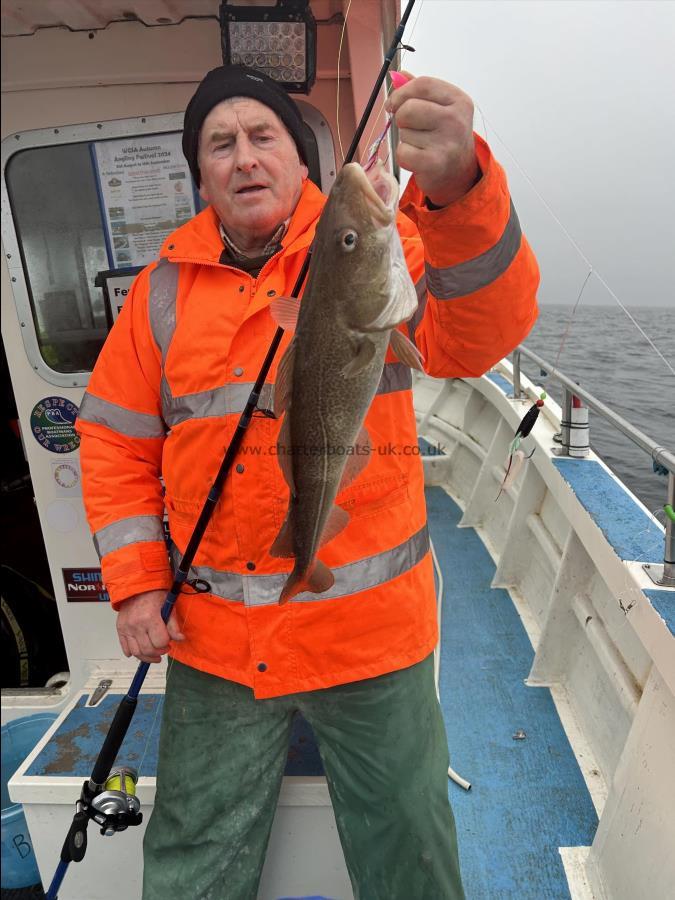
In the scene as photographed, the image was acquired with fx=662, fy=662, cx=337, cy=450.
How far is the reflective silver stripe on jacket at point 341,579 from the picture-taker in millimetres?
1918

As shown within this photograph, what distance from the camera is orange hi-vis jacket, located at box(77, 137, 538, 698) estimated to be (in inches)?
75.2

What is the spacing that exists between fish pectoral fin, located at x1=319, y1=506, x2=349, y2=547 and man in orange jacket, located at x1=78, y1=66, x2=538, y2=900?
0.94ft

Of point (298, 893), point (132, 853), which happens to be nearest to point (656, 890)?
point (298, 893)

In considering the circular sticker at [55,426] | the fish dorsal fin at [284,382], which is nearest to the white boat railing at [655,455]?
the fish dorsal fin at [284,382]

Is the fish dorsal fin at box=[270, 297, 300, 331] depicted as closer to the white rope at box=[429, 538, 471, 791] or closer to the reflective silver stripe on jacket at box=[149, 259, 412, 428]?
the reflective silver stripe on jacket at box=[149, 259, 412, 428]

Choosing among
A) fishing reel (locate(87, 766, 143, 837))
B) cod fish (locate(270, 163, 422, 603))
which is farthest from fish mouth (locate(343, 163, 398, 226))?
fishing reel (locate(87, 766, 143, 837))

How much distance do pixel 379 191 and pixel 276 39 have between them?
68.2 inches

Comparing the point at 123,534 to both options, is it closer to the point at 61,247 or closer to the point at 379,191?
the point at 379,191

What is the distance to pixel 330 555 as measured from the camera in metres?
1.90

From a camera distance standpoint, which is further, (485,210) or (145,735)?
(145,735)

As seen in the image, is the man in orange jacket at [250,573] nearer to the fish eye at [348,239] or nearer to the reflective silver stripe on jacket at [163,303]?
the reflective silver stripe on jacket at [163,303]

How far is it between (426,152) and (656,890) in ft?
7.41

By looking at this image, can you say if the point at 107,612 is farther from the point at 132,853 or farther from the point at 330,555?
the point at 330,555

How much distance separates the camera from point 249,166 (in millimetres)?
1918
